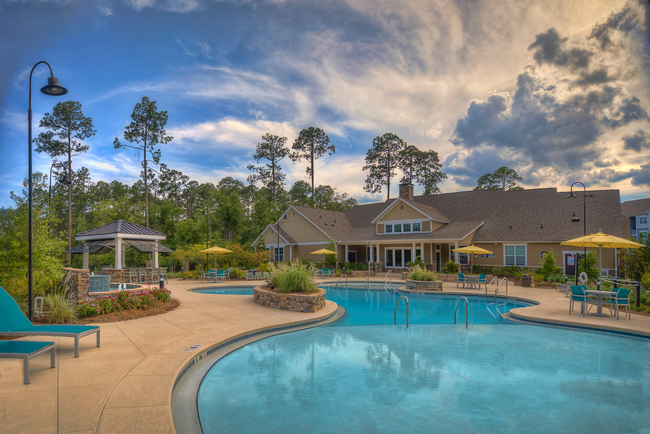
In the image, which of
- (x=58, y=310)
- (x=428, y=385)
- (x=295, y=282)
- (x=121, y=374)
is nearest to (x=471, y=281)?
(x=295, y=282)

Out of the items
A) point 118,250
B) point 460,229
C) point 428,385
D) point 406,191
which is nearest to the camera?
point 428,385

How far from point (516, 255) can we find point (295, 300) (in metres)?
19.8

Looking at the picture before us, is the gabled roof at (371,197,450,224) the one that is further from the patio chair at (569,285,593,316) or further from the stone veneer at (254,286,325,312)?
the stone veneer at (254,286,325,312)

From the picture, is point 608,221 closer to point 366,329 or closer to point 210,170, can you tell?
point 366,329

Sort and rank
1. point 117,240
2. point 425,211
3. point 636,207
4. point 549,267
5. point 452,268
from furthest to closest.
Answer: point 636,207 < point 425,211 < point 452,268 < point 549,267 < point 117,240

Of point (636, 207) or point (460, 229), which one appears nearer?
point (460, 229)

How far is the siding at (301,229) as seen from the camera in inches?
1246

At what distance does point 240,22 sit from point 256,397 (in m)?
14.0

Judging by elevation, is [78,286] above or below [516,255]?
above

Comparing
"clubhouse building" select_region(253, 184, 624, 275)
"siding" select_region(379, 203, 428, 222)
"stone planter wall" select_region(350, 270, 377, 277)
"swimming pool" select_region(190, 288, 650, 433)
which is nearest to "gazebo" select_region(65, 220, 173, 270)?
"clubhouse building" select_region(253, 184, 624, 275)

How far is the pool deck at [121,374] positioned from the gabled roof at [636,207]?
1810 inches

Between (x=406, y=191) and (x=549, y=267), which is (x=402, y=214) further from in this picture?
(x=549, y=267)

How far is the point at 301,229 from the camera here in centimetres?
3281

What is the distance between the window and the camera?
24.3 meters
